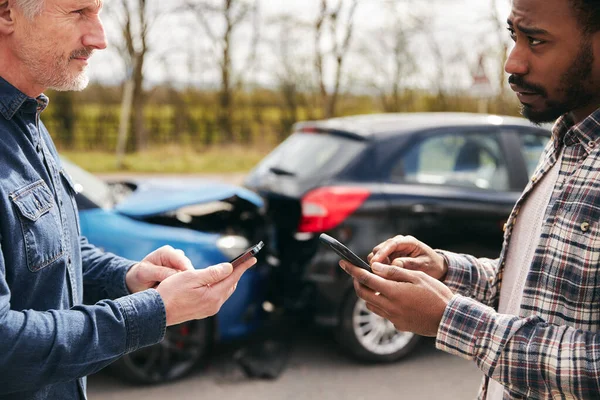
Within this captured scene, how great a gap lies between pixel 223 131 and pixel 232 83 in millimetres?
1766

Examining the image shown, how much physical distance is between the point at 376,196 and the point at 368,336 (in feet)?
3.39

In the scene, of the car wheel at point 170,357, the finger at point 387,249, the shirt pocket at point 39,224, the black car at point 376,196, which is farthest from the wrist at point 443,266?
the car wheel at point 170,357

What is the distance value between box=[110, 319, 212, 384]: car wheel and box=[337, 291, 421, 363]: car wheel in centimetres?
98

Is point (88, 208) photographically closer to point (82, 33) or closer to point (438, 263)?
point (82, 33)

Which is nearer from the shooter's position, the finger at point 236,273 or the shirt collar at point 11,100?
the shirt collar at point 11,100

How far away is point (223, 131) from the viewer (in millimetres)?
20328

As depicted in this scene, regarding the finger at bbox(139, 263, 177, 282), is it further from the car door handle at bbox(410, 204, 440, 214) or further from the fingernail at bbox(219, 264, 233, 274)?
the car door handle at bbox(410, 204, 440, 214)

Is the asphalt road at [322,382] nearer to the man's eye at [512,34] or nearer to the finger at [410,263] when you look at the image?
the finger at [410,263]

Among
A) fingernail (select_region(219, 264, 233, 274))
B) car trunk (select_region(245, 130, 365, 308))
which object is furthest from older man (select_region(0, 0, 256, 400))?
car trunk (select_region(245, 130, 365, 308))

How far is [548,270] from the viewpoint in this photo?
1.48m

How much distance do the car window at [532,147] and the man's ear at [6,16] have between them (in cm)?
415

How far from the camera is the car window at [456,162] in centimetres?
430

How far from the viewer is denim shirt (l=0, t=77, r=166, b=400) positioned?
4.28ft

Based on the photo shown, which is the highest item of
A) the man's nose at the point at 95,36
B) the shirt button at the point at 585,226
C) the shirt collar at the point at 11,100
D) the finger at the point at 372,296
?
the man's nose at the point at 95,36
